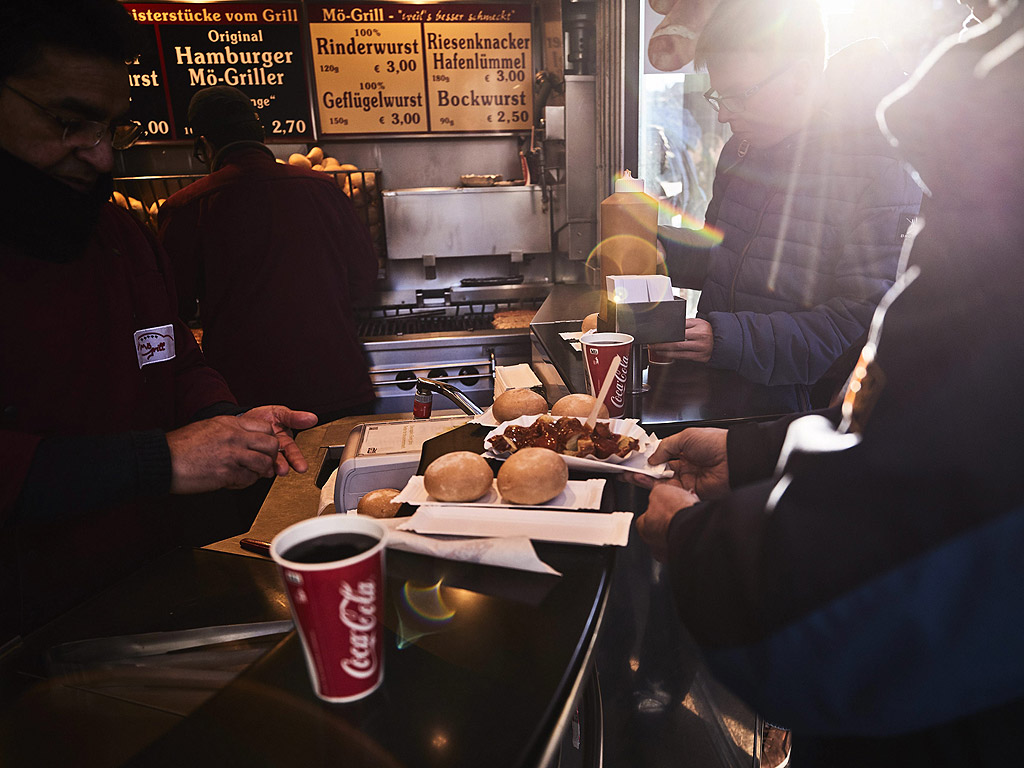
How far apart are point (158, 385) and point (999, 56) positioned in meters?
1.69

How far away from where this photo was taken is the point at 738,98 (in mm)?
1979

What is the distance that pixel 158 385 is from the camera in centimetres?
162

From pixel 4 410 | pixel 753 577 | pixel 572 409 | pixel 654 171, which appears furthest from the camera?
pixel 654 171

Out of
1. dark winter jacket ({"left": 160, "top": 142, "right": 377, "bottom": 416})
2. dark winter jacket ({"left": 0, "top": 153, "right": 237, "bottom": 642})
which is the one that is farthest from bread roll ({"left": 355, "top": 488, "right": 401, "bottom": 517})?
dark winter jacket ({"left": 160, "top": 142, "right": 377, "bottom": 416})

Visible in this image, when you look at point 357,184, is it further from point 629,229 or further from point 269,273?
point 629,229

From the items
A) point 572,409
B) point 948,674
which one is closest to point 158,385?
point 572,409

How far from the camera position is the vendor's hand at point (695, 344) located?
182 centimetres

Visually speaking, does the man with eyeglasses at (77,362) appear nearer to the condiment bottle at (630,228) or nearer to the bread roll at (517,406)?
the bread roll at (517,406)

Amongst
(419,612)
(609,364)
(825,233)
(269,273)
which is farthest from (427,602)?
(269,273)

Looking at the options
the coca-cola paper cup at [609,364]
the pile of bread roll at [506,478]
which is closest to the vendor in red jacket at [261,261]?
the coca-cola paper cup at [609,364]

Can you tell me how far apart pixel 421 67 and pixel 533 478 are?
387 cm

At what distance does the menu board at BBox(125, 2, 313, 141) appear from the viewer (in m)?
3.95

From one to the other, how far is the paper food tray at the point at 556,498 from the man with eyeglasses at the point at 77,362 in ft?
1.19

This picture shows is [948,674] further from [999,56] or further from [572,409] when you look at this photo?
[572,409]
